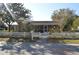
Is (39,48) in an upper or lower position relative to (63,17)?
lower

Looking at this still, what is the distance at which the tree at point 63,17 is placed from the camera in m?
3.41

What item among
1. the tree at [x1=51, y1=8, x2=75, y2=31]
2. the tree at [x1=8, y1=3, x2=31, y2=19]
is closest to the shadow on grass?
the tree at [x1=51, y1=8, x2=75, y2=31]

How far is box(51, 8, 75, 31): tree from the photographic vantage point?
3410 mm

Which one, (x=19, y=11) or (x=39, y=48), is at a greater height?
(x=19, y=11)

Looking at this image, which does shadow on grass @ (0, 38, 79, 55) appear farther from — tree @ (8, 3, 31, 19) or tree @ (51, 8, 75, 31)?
tree @ (8, 3, 31, 19)

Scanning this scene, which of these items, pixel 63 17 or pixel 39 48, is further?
pixel 39 48

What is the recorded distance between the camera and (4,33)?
3.49 m

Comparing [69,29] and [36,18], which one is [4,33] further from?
[69,29]

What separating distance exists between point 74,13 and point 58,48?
0.72 metres

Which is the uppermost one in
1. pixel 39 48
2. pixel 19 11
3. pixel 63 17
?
pixel 19 11

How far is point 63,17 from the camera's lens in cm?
342

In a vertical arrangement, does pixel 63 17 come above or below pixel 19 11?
below

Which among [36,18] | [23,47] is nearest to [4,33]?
[23,47]

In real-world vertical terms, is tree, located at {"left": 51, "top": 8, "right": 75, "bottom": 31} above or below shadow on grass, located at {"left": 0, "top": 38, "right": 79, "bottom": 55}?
above
